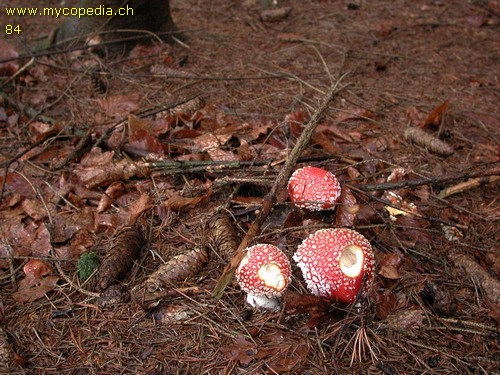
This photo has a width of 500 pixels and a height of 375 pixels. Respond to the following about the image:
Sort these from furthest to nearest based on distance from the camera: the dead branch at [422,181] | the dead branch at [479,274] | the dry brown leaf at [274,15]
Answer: the dry brown leaf at [274,15], the dead branch at [422,181], the dead branch at [479,274]

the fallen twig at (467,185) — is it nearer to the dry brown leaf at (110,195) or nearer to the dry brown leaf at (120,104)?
the dry brown leaf at (110,195)

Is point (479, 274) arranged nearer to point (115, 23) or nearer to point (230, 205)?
point (230, 205)

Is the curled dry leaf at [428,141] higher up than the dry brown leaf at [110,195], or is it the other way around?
the dry brown leaf at [110,195]

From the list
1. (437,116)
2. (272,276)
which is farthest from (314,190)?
(437,116)

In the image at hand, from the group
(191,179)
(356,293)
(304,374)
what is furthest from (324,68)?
(304,374)

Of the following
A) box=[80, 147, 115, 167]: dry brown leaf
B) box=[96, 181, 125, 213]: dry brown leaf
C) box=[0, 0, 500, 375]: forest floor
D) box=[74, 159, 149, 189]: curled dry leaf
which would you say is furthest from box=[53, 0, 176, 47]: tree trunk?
box=[96, 181, 125, 213]: dry brown leaf

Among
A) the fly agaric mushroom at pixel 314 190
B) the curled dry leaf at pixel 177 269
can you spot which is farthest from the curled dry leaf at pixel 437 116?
the curled dry leaf at pixel 177 269

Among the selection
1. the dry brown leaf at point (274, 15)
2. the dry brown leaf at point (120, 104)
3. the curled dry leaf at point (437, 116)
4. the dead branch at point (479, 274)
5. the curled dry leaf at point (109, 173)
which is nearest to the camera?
the dead branch at point (479, 274)
